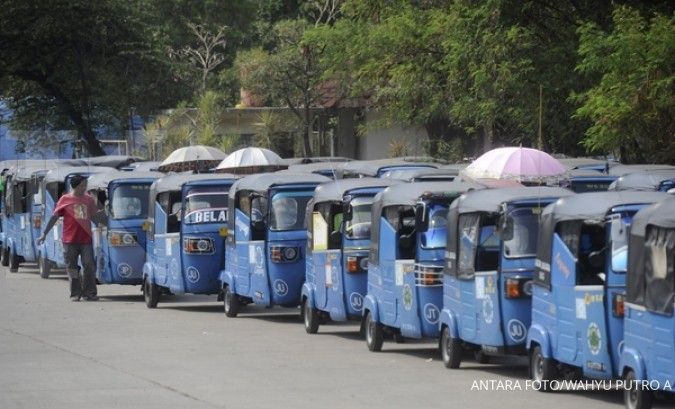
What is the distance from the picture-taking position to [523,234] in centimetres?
1484

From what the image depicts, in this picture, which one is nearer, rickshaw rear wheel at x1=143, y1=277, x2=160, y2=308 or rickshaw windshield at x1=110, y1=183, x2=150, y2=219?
rickshaw rear wheel at x1=143, y1=277, x2=160, y2=308

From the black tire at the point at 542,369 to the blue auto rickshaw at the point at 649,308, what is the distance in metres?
1.48

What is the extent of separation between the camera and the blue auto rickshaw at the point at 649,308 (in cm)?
1147

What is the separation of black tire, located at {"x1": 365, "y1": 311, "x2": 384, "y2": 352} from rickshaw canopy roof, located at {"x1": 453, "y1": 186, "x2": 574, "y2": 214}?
2480 millimetres

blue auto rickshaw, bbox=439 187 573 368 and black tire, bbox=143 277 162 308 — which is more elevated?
blue auto rickshaw, bbox=439 187 573 368

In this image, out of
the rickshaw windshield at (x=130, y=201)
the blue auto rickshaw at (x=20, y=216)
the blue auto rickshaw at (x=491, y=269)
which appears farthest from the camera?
the blue auto rickshaw at (x=20, y=216)

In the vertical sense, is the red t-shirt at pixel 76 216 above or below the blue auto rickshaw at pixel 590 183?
below

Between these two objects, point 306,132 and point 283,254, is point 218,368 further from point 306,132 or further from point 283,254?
point 306,132

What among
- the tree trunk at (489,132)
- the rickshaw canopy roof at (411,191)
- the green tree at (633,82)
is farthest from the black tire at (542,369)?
the tree trunk at (489,132)

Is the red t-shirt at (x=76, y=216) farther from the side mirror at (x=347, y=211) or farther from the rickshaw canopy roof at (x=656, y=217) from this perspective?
the rickshaw canopy roof at (x=656, y=217)

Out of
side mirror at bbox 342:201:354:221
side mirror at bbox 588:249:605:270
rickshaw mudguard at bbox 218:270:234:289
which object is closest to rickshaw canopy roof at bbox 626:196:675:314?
side mirror at bbox 588:249:605:270

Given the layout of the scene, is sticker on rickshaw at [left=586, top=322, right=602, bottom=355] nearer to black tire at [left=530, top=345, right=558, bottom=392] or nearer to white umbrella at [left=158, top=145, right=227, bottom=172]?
black tire at [left=530, top=345, right=558, bottom=392]

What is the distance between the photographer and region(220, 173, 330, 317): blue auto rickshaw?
2105cm

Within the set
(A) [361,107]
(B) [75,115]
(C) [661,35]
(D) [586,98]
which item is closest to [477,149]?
(A) [361,107]
